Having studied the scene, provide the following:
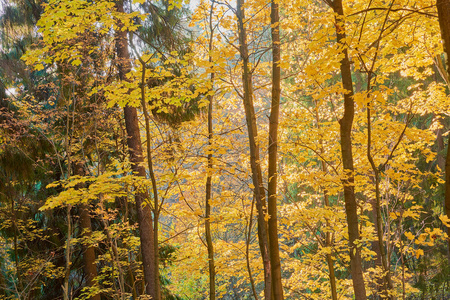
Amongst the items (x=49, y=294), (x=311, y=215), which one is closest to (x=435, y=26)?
(x=311, y=215)

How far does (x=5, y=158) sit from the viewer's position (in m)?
6.73

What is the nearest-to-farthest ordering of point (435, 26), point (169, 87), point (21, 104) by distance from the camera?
point (435, 26), point (169, 87), point (21, 104)

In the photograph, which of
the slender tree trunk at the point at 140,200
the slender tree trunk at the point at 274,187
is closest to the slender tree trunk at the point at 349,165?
the slender tree trunk at the point at 274,187

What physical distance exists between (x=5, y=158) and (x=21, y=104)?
124cm

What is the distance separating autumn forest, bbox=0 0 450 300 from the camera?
3.95 m

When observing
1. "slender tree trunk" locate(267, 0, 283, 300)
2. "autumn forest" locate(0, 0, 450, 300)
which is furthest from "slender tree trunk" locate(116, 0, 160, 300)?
"slender tree trunk" locate(267, 0, 283, 300)

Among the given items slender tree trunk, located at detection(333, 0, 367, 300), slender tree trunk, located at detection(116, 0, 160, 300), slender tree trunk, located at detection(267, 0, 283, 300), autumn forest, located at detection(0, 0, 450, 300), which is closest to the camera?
slender tree trunk, located at detection(333, 0, 367, 300)

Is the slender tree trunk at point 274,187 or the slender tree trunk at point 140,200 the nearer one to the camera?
the slender tree trunk at point 274,187

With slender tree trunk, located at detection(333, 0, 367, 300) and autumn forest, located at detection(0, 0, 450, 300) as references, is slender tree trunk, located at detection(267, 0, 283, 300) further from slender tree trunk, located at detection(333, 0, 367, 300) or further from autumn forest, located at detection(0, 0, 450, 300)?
slender tree trunk, located at detection(333, 0, 367, 300)

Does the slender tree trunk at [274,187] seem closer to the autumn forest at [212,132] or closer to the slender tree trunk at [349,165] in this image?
the autumn forest at [212,132]

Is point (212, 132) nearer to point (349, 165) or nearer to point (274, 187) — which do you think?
point (274, 187)

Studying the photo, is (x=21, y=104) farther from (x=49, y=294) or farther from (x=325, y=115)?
(x=325, y=115)

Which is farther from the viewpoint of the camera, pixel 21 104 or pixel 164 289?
pixel 164 289

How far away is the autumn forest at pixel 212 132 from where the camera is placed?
3.95 metres
